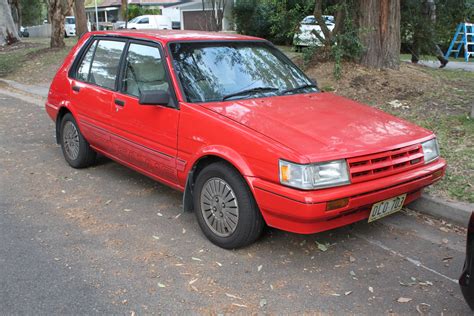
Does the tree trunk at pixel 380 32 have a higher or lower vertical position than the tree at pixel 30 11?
lower

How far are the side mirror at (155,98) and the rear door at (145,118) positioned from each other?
0.06 meters

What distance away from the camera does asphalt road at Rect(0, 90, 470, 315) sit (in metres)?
3.18

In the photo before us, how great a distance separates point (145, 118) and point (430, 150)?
255 cm

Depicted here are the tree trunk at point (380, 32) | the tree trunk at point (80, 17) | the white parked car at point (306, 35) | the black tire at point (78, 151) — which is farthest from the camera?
the tree trunk at point (80, 17)

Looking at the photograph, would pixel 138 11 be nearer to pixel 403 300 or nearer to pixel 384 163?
pixel 384 163

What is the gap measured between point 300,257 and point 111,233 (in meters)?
1.66

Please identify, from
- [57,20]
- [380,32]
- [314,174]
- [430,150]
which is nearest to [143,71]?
[314,174]

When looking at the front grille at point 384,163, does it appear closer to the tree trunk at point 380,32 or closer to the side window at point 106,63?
the side window at point 106,63

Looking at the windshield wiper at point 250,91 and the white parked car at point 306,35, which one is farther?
the white parked car at point 306,35

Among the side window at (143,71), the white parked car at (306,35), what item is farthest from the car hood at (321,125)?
the white parked car at (306,35)

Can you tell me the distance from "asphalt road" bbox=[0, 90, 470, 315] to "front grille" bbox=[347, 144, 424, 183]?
0.71m

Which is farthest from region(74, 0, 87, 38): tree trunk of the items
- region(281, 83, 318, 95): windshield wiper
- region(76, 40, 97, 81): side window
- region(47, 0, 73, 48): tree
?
region(281, 83, 318, 95): windshield wiper

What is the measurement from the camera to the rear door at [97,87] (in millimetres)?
5086

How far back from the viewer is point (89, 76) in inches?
217
